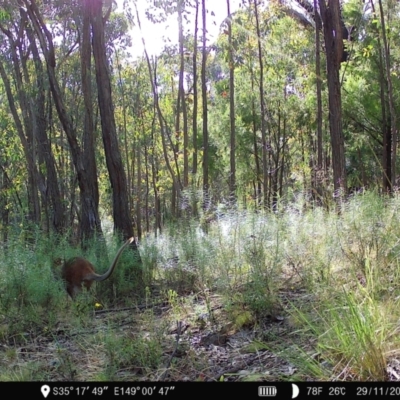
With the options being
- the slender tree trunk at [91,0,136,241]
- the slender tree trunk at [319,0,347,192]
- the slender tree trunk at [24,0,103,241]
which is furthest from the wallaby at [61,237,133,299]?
the slender tree trunk at [319,0,347,192]

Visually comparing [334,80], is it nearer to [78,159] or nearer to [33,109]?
[78,159]

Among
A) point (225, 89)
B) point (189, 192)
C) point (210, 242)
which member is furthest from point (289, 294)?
point (225, 89)

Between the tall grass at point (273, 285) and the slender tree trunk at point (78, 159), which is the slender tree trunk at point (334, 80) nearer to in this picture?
the tall grass at point (273, 285)
